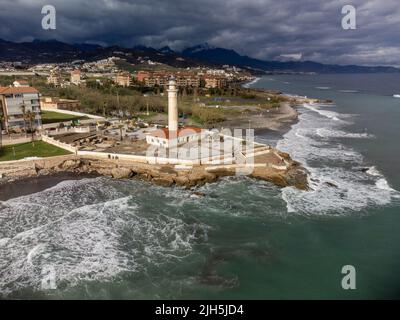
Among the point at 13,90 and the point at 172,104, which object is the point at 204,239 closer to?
the point at 172,104

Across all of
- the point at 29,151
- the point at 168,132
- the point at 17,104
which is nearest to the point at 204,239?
the point at 168,132

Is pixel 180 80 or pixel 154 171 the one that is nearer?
pixel 154 171

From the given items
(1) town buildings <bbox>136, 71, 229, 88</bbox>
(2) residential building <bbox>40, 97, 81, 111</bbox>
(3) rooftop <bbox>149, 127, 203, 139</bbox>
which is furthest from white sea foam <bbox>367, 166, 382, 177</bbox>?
(1) town buildings <bbox>136, 71, 229, 88</bbox>

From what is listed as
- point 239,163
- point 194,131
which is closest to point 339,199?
point 239,163

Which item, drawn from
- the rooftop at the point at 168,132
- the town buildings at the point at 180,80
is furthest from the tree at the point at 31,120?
the town buildings at the point at 180,80

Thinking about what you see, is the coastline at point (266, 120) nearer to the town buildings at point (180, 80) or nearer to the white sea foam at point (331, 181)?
the white sea foam at point (331, 181)

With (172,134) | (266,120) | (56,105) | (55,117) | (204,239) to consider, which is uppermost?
(56,105)

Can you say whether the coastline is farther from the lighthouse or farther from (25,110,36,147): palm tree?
(25,110,36,147): palm tree
